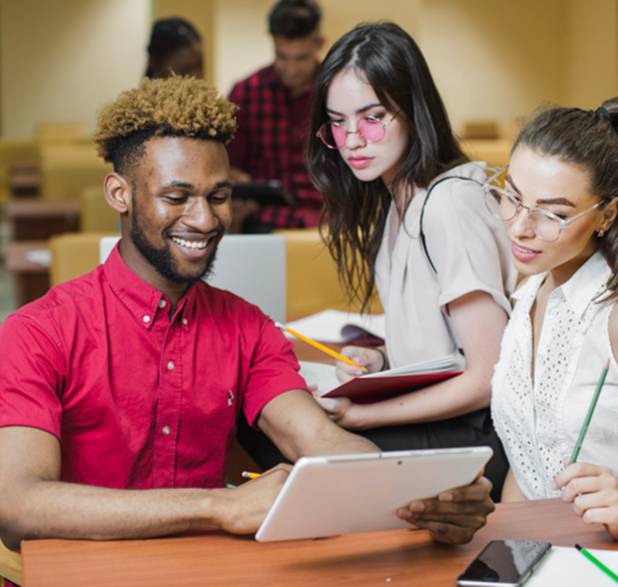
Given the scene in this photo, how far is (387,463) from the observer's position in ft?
4.43

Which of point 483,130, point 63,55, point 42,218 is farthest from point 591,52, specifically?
point 63,55

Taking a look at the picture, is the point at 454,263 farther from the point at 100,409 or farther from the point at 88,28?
the point at 88,28

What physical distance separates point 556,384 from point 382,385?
419 mm

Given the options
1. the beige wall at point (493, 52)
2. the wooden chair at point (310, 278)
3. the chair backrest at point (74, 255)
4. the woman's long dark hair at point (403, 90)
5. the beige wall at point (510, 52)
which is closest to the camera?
the woman's long dark hair at point (403, 90)

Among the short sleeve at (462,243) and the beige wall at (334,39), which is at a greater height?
the beige wall at (334,39)

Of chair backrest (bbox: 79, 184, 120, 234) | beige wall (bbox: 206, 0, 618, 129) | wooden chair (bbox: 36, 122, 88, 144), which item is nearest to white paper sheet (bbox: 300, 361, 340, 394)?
chair backrest (bbox: 79, 184, 120, 234)

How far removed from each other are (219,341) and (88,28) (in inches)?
548

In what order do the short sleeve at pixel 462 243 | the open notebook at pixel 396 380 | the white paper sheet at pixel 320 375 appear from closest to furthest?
the open notebook at pixel 396 380 → the short sleeve at pixel 462 243 → the white paper sheet at pixel 320 375

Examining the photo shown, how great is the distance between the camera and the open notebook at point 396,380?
2141 mm

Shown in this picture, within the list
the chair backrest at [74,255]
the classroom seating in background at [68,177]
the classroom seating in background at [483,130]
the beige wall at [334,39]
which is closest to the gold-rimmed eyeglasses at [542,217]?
the chair backrest at [74,255]

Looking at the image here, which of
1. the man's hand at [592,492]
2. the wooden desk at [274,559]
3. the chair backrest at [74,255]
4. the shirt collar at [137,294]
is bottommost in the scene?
the wooden desk at [274,559]

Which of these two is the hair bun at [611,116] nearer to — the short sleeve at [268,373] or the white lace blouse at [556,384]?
the white lace blouse at [556,384]

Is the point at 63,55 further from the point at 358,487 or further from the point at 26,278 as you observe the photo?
the point at 358,487

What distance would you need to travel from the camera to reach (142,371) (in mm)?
1970
